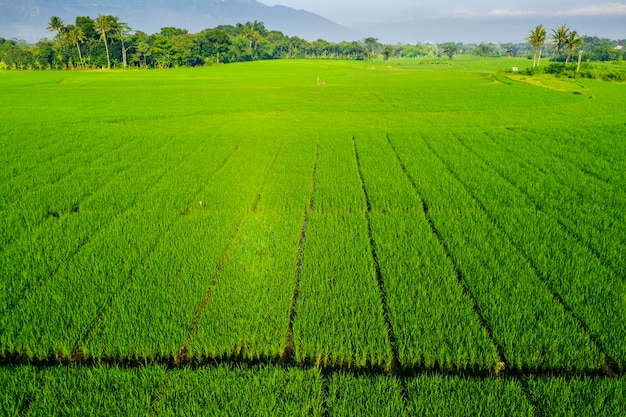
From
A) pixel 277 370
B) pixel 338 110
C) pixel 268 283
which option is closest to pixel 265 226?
pixel 268 283

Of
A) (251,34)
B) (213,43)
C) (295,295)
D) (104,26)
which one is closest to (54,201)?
(295,295)

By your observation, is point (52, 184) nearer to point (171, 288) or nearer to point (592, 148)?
point (171, 288)

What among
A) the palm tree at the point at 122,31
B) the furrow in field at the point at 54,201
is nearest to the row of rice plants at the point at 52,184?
the furrow in field at the point at 54,201

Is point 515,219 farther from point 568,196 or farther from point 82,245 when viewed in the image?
point 82,245

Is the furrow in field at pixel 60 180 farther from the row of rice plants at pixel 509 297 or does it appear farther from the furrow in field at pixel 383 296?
the row of rice plants at pixel 509 297

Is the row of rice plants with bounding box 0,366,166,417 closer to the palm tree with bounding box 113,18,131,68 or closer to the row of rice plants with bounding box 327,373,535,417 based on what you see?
the row of rice plants with bounding box 327,373,535,417

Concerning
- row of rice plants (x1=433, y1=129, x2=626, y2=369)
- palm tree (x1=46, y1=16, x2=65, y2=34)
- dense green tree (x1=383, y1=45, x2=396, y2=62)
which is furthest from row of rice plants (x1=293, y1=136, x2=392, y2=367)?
dense green tree (x1=383, y1=45, x2=396, y2=62)
